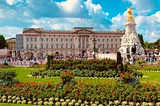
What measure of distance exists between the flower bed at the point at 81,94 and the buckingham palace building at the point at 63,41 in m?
79.6

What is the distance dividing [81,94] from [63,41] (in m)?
84.4

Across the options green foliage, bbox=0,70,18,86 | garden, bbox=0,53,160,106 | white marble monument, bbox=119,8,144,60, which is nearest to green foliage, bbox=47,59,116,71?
garden, bbox=0,53,160,106

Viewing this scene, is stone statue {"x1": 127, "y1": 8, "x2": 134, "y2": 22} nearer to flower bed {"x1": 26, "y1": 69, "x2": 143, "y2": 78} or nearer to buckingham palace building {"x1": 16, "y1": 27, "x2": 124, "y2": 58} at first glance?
flower bed {"x1": 26, "y1": 69, "x2": 143, "y2": 78}

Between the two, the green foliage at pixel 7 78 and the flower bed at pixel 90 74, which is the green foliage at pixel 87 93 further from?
the flower bed at pixel 90 74

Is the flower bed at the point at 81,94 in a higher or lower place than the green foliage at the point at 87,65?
lower

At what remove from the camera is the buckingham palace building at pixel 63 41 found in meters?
92.6

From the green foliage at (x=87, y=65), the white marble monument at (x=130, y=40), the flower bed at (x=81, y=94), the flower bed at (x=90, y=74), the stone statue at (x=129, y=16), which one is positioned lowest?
the flower bed at (x=81, y=94)

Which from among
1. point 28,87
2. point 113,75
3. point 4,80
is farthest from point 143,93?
point 113,75

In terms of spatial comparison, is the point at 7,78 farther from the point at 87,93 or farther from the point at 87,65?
the point at 87,65

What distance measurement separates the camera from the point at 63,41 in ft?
312

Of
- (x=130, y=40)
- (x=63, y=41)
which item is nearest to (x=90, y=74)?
(x=130, y=40)

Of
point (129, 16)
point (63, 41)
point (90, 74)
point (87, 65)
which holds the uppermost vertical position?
point (129, 16)

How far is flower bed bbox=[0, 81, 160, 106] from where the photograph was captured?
10633 mm

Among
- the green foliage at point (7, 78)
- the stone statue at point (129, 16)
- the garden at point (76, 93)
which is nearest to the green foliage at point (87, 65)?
the garden at point (76, 93)
